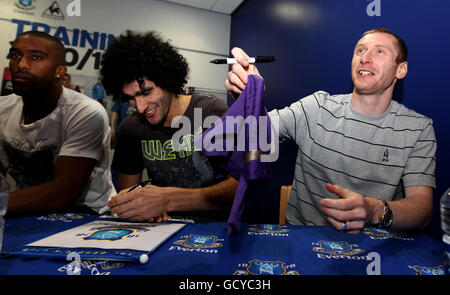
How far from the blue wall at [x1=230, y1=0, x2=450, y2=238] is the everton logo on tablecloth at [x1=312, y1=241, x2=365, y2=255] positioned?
2.84 ft

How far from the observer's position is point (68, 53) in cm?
339

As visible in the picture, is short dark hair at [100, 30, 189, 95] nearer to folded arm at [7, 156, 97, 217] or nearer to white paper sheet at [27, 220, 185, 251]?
folded arm at [7, 156, 97, 217]

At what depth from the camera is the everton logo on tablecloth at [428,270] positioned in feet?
1.98

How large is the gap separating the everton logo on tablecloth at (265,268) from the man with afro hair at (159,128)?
63 cm

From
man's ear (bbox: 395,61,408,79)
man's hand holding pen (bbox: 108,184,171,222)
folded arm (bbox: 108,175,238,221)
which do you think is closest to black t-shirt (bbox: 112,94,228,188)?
folded arm (bbox: 108,175,238,221)

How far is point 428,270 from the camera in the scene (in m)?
0.62

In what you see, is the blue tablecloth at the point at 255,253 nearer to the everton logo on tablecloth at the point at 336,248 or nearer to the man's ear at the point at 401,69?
the everton logo on tablecloth at the point at 336,248

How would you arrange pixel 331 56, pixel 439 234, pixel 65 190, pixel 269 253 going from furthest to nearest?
pixel 331 56 < pixel 439 234 < pixel 65 190 < pixel 269 253

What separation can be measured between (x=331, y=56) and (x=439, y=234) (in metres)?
1.43

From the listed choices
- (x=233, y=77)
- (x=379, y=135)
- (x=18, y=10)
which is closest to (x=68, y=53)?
(x=18, y=10)

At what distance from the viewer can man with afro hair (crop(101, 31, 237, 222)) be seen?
4.42ft

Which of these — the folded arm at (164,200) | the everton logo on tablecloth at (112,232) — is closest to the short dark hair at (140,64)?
the folded arm at (164,200)

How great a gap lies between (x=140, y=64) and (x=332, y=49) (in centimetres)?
150
